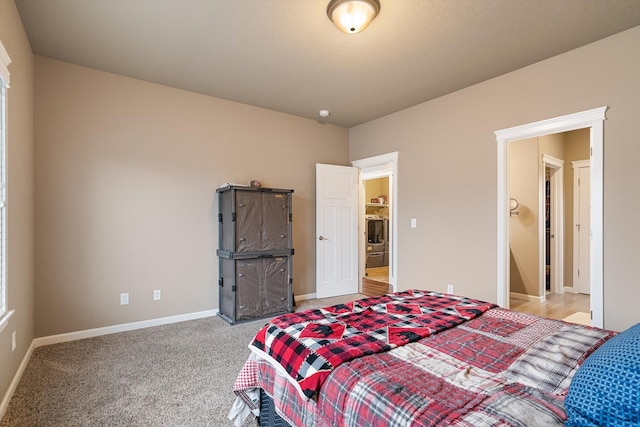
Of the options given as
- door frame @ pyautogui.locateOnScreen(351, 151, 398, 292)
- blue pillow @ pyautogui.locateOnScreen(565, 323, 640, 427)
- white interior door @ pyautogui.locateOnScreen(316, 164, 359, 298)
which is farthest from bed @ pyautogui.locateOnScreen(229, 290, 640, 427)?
white interior door @ pyautogui.locateOnScreen(316, 164, 359, 298)

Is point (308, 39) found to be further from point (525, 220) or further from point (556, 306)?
point (556, 306)

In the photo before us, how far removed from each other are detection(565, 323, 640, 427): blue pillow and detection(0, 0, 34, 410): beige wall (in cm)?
285

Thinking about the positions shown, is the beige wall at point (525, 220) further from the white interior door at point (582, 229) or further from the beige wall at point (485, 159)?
the beige wall at point (485, 159)

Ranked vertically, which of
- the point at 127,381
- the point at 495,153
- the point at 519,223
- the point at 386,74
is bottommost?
the point at 127,381

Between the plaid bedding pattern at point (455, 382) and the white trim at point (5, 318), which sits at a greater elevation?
the plaid bedding pattern at point (455, 382)

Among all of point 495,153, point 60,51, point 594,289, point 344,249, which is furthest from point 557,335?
point 60,51

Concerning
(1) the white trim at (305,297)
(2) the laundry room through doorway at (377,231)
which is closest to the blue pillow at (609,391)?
(1) the white trim at (305,297)

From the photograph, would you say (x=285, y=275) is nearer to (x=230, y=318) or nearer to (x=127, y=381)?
(x=230, y=318)

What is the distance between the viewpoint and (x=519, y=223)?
496 centimetres

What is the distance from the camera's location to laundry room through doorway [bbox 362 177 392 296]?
7.82 m

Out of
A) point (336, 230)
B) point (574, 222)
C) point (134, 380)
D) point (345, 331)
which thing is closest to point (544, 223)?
point (574, 222)

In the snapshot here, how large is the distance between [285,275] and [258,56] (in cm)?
244

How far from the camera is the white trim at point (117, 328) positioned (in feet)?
10.0

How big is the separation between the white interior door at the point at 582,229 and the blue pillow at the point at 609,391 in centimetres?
514
